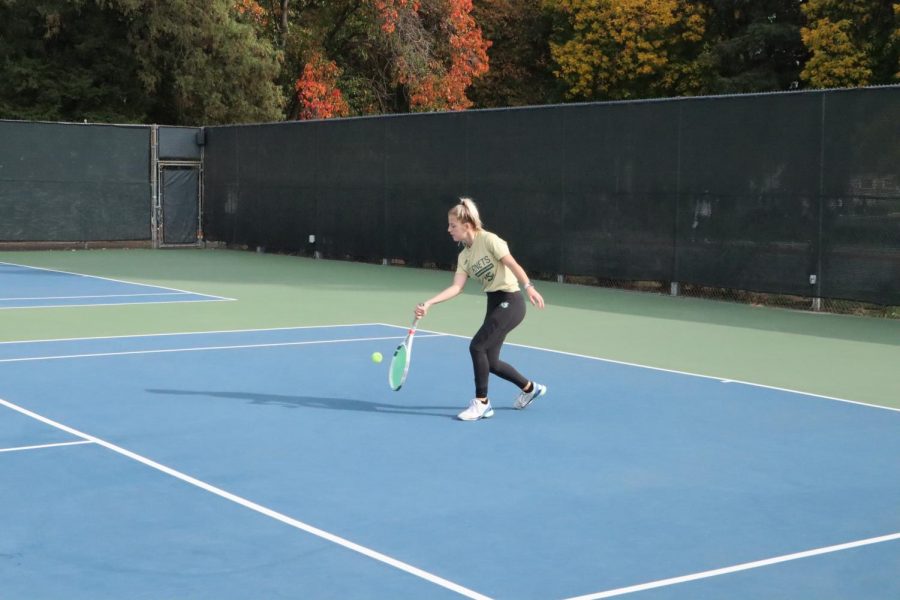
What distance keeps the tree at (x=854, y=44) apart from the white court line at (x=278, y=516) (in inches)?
1143

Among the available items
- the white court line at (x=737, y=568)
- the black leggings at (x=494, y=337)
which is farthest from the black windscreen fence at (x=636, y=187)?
the white court line at (x=737, y=568)

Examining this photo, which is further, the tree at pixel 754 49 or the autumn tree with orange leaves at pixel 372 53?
the autumn tree with orange leaves at pixel 372 53

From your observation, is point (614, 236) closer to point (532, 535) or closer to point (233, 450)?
point (233, 450)

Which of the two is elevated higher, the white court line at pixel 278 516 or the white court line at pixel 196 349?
the white court line at pixel 196 349

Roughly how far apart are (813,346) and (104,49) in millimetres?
28939

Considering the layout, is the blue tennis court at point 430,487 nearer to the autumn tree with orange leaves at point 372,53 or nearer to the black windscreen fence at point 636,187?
the black windscreen fence at point 636,187

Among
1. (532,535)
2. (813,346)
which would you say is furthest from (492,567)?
(813,346)

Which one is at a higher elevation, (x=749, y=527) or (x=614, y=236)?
(x=614, y=236)

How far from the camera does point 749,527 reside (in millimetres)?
6391

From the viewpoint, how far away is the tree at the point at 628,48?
41.7 m

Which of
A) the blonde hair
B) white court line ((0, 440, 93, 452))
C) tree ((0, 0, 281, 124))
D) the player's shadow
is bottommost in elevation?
white court line ((0, 440, 93, 452))

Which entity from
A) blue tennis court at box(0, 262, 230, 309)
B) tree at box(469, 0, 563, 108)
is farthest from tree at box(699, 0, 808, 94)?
blue tennis court at box(0, 262, 230, 309)

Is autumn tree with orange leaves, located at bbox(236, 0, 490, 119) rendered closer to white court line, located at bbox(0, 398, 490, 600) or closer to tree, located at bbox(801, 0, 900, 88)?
tree, located at bbox(801, 0, 900, 88)

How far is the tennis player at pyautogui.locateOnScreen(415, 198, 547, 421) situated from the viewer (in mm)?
9117
